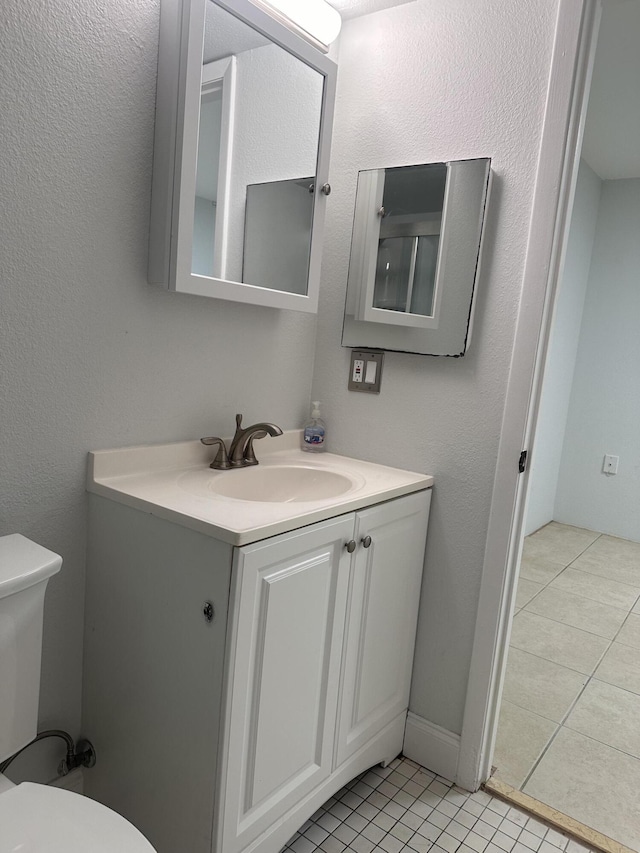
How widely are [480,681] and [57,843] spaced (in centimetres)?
116

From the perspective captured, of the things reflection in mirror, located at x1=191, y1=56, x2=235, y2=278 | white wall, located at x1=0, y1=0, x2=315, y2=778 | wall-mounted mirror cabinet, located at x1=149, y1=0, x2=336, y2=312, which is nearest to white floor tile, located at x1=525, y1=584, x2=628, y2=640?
wall-mounted mirror cabinet, located at x1=149, y1=0, x2=336, y2=312

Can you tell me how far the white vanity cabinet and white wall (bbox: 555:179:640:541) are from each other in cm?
286

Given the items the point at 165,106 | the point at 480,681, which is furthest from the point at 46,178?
the point at 480,681

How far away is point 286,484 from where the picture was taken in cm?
173

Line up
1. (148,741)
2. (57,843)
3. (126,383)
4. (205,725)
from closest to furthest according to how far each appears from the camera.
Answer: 1. (57,843)
2. (205,725)
3. (148,741)
4. (126,383)

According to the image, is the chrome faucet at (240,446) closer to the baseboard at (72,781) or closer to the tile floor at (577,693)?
the baseboard at (72,781)

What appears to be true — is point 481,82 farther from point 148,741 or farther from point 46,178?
point 148,741

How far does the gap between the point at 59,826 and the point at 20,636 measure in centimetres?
31

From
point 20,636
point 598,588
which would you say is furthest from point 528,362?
point 598,588

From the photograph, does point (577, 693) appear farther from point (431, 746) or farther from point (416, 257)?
point (416, 257)

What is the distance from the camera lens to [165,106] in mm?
1338

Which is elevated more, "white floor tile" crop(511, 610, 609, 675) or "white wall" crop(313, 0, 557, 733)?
"white wall" crop(313, 0, 557, 733)

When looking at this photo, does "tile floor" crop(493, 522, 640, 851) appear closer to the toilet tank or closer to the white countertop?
the white countertop

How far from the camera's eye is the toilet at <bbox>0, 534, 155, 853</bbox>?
888mm
